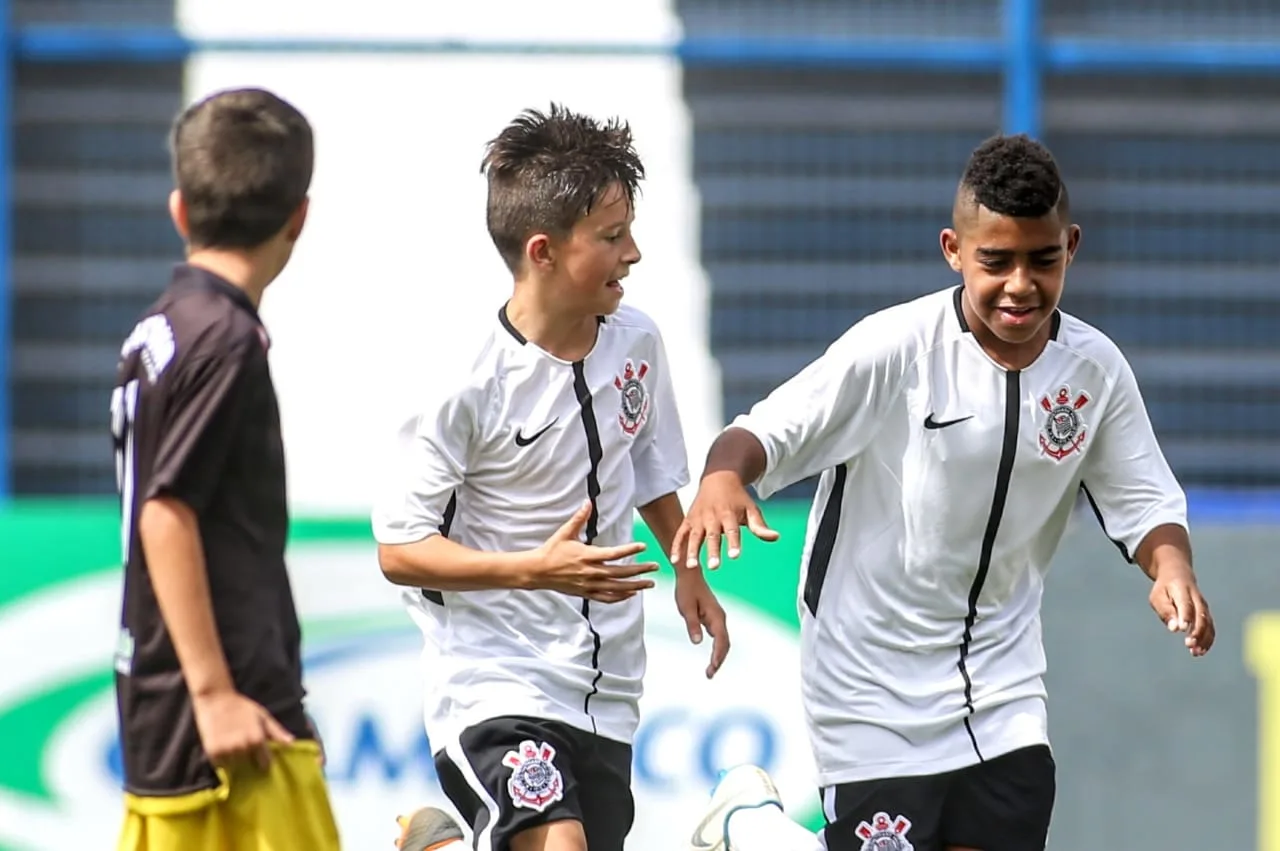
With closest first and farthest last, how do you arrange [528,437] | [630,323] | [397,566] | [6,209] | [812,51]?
[397,566] < [528,437] < [630,323] < [6,209] < [812,51]

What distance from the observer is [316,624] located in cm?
644

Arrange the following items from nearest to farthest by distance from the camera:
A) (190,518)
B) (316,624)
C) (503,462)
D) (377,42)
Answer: (190,518)
(503,462)
(316,624)
(377,42)

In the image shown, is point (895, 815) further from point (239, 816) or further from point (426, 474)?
point (239, 816)

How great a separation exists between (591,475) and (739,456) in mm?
342

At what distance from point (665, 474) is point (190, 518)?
55.9 inches

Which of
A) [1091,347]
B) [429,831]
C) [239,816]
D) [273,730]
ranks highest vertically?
[1091,347]

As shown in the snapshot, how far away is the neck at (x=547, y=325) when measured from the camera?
4133 mm

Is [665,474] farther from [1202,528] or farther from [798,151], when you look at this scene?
[798,151]

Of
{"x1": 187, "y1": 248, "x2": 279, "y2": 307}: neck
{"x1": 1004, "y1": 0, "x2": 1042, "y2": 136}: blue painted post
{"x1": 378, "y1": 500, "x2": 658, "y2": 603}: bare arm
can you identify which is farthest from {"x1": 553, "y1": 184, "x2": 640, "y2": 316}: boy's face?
{"x1": 1004, "y1": 0, "x2": 1042, "y2": 136}: blue painted post

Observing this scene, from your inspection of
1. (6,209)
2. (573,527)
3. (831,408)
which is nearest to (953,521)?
(831,408)

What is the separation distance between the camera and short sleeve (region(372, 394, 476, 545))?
396 cm

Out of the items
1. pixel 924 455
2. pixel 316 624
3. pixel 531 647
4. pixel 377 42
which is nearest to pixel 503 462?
pixel 531 647

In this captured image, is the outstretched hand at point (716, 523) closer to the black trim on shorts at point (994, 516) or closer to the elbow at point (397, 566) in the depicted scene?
the elbow at point (397, 566)

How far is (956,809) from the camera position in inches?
166
